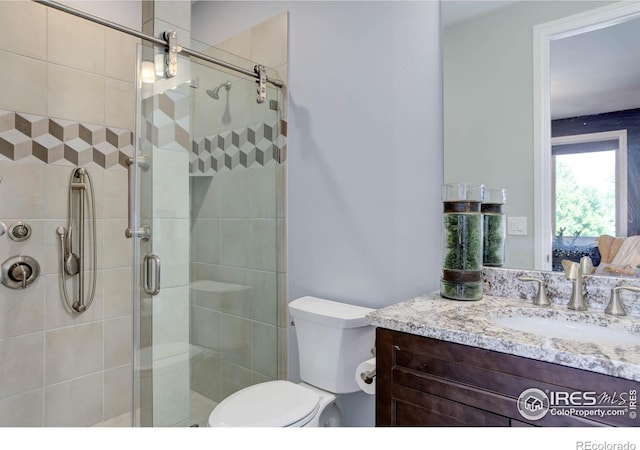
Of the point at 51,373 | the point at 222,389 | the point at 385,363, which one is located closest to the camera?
the point at 385,363

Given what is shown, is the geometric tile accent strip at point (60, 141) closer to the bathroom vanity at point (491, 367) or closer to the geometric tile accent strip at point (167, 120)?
the geometric tile accent strip at point (167, 120)

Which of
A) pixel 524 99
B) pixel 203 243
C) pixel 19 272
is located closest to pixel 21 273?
pixel 19 272

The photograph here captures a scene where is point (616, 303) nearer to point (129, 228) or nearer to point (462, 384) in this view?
point (462, 384)

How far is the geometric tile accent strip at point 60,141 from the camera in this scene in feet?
6.14

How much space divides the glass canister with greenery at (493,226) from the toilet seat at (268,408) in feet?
2.77

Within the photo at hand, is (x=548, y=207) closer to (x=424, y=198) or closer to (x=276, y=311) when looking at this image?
(x=424, y=198)

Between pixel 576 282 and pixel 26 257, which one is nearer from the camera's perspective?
pixel 576 282

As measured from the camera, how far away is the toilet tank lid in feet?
4.93

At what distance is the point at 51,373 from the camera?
201 cm

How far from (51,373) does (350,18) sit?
2.37 m

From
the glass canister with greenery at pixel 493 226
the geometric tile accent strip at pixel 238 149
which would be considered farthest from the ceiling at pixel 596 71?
the geometric tile accent strip at pixel 238 149

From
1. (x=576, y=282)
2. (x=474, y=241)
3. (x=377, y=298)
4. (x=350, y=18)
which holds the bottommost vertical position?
(x=377, y=298)
